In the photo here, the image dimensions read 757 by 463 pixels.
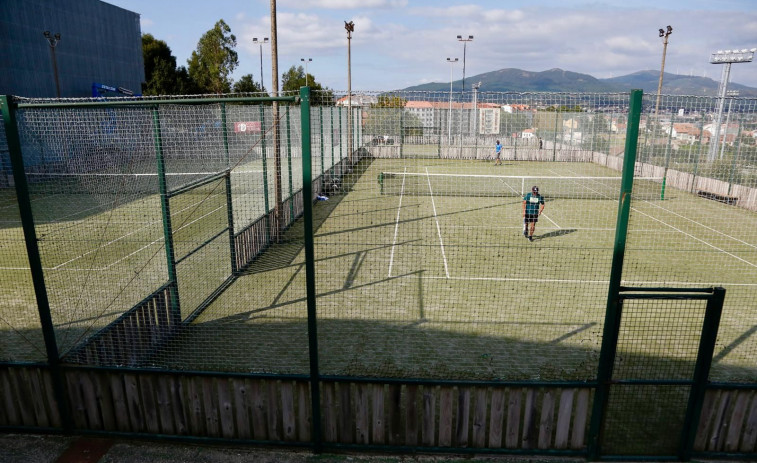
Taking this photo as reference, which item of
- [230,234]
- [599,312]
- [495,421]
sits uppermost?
[230,234]

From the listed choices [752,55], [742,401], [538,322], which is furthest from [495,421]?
[752,55]

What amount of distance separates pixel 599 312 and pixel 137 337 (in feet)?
26.2

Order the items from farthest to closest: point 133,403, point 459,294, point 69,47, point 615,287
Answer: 1. point 69,47
2. point 459,294
3. point 133,403
4. point 615,287

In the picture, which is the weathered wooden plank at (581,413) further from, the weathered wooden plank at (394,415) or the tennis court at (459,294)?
the tennis court at (459,294)

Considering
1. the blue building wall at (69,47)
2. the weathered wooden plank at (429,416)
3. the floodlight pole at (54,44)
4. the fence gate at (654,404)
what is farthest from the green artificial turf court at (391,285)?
the blue building wall at (69,47)

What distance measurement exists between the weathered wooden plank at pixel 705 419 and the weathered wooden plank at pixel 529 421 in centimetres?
163

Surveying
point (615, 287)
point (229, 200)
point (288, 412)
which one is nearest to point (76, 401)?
point (288, 412)

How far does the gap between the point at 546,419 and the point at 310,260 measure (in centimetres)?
285

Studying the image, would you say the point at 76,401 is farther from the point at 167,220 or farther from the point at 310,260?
the point at 310,260

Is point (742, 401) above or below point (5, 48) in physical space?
below

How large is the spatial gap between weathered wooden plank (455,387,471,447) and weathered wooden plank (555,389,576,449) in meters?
0.91

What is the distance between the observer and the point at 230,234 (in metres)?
9.94

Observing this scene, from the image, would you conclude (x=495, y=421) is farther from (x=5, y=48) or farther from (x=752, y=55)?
(x=752, y=55)

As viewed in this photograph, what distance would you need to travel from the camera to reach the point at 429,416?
4.95 m
